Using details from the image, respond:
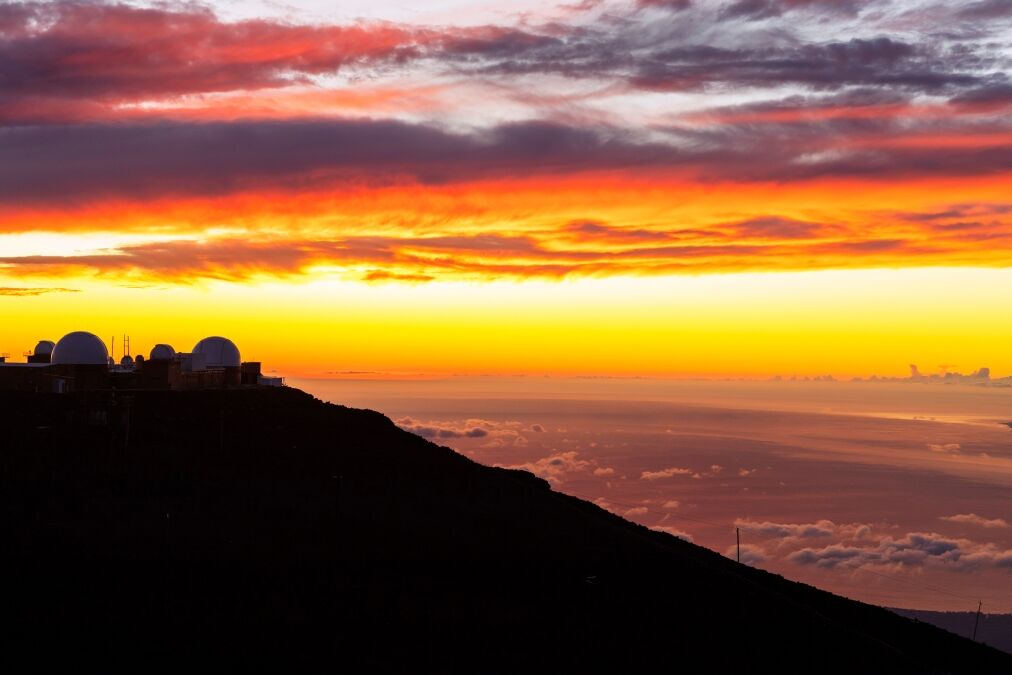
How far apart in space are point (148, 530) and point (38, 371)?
5251cm

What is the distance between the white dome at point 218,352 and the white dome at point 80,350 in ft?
50.8

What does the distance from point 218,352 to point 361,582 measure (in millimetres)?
73561

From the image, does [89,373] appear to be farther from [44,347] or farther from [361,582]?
[361,582]

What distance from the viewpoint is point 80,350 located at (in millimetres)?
77000

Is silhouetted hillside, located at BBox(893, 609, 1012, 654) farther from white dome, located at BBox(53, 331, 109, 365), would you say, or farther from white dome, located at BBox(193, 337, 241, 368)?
white dome, located at BBox(53, 331, 109, 365)

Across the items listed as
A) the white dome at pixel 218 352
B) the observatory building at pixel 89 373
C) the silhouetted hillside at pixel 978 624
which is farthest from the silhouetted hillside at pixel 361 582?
the silhouetted hillside at pixel 978 624

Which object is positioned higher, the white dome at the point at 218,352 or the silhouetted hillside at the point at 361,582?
the white dome at the point at 218,352

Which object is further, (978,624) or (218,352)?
(978,624)

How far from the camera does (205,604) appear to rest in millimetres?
22094

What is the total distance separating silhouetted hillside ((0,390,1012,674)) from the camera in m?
20.4

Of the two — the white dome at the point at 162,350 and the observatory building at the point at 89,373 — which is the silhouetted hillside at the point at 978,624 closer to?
the white dome at the point at 162,350

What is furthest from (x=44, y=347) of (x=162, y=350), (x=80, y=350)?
(x=80, y=350)

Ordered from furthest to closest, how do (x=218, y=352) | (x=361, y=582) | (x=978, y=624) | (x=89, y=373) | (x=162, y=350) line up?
(x=978, y=624) → (x=162, y=350) → (x=218, y=352) → (x=89, y=373) → (x=361, y=582)

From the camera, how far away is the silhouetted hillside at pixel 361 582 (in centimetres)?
2044
